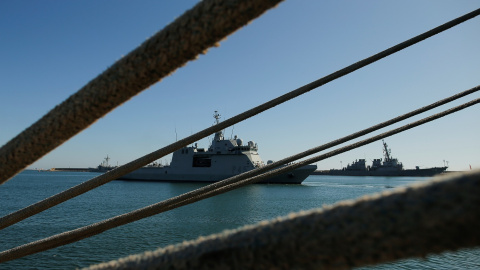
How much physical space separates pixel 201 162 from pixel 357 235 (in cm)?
4253

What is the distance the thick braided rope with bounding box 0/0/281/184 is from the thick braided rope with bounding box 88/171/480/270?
28cm

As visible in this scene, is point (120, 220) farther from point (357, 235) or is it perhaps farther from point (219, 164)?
point (219, 164)

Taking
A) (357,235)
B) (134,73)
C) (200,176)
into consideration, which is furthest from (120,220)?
(200,176)

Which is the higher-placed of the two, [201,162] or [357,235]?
[201,162]

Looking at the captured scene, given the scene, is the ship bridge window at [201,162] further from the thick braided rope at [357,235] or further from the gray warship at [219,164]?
the thick braided rope at [357,235]

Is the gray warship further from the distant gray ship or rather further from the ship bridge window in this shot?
the distant gray ship

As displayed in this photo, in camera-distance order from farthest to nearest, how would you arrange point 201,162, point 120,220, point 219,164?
point 201,162
point 219,164
point 120,220

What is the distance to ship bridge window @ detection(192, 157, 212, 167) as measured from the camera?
1650 inches

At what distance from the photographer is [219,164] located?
40.3 metres

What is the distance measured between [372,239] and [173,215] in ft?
57.1

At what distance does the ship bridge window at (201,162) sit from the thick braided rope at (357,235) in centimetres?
4164

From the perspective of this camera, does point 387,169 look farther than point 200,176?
Yes

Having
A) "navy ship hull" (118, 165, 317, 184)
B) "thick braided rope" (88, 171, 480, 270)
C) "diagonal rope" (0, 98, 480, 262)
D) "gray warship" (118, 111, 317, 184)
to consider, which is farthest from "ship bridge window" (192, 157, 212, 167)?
"thick braided rope" (88, 171, 480, 270)

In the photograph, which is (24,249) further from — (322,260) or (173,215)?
(173,215)
